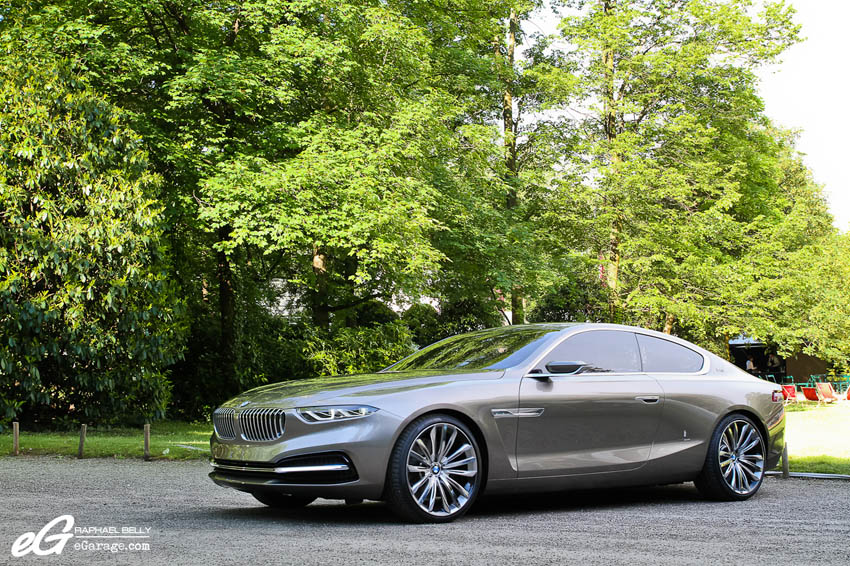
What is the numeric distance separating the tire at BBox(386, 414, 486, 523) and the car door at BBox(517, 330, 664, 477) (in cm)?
54

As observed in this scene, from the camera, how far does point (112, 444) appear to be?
1522 cm

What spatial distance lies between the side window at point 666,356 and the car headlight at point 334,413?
300 cm

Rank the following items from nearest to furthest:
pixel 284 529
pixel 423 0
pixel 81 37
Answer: pixel 284 529 < pixel 81 37 < pixel 423 0

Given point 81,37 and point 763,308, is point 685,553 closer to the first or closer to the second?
point 81,37

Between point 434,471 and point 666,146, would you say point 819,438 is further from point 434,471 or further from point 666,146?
point 666,146

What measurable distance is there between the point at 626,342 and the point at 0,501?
19.3 ft

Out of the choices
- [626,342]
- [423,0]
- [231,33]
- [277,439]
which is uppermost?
[423,0]

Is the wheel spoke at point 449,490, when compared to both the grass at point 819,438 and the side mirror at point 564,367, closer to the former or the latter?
the side mirror at point 564,367

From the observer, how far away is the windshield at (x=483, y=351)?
778 cm

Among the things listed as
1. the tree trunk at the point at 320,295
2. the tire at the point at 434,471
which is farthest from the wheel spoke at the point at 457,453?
the tree trunk at the point at 320,295

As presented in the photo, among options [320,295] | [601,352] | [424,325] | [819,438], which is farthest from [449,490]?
[424,325]

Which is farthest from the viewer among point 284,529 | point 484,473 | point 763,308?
point 763,308

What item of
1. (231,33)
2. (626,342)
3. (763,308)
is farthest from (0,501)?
(763,308)

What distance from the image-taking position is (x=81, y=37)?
19.4 metres
